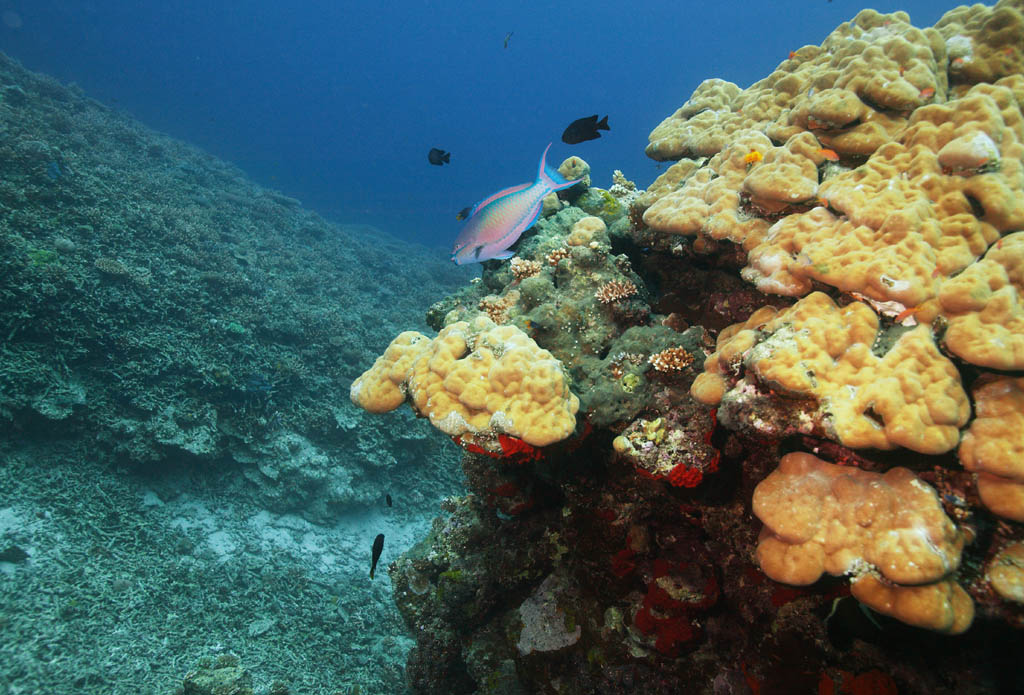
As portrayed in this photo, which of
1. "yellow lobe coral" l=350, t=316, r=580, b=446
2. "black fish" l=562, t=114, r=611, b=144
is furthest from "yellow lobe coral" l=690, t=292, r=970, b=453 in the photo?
"black fish" l=562, t=114, r=611, b=144

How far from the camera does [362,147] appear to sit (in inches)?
4279

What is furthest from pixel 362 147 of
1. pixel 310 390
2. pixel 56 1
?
pixel 310 390

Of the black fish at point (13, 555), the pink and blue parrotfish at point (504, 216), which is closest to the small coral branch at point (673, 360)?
the pink and blue parrotfish at point (504, 216)

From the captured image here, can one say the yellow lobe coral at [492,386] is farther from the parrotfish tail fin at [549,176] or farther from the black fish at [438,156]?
the black fish at [438,156]

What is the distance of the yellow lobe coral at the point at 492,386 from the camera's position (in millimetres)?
2660

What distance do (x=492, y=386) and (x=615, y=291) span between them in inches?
57.8

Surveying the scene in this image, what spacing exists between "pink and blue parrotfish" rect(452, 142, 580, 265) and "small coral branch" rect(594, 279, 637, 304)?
0.86 m

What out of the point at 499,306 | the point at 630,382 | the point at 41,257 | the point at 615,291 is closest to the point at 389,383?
the point at 499,306

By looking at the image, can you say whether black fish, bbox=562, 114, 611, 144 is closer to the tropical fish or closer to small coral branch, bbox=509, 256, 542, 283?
small coral branch, bbox=509, 256, 542, 283

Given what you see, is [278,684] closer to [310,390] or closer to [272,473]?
[272,473]

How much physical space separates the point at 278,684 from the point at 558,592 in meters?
4.45

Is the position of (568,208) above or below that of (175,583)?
above

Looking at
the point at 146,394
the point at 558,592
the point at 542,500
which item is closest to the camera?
the point at 558,592

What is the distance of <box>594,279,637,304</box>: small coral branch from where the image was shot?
3600 mm
